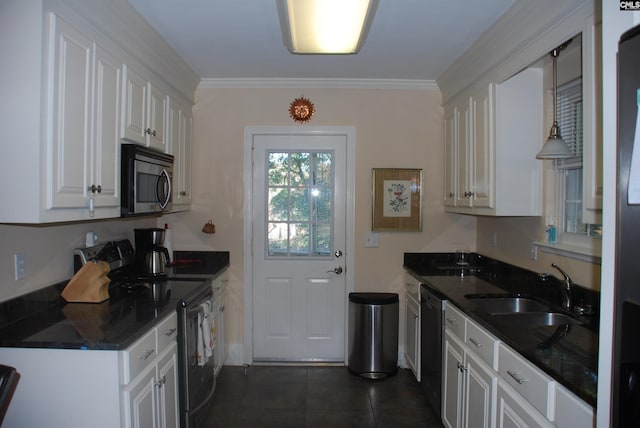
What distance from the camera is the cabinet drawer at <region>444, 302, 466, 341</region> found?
90.1 inches

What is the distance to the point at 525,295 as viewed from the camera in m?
2.55

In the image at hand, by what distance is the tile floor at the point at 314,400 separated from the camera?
2.80m

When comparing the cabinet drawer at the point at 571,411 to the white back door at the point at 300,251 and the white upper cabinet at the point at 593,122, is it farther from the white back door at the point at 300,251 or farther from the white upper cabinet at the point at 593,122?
the white back door at the point at 300,251

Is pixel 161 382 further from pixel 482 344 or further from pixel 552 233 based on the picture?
pixel 552 233

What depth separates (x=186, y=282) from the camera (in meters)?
2.84

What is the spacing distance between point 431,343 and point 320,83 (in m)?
2.30

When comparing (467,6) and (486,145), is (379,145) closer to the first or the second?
(486,145)

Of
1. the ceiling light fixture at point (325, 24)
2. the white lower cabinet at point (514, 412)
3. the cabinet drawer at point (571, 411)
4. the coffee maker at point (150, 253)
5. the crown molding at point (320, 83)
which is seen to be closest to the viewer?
the cabinet drawer at point (571, 411)

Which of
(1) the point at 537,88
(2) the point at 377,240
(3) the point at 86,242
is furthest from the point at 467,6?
(3) the point at 86,242

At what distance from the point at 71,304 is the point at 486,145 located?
104 inches

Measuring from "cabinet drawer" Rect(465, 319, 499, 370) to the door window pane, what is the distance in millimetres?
1714

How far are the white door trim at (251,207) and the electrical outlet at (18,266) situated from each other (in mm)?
1823

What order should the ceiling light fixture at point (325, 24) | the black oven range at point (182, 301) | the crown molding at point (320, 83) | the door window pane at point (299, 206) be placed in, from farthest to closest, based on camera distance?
the door window pane at point (299, 206)
the crown molding at point (320, 83)
the black oven range at point (182, 301)
the ceiling light fixture at point (325, 24)

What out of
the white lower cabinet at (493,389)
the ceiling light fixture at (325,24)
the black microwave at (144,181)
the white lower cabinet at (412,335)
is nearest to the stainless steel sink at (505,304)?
the white lower cabinet at (493,389)
